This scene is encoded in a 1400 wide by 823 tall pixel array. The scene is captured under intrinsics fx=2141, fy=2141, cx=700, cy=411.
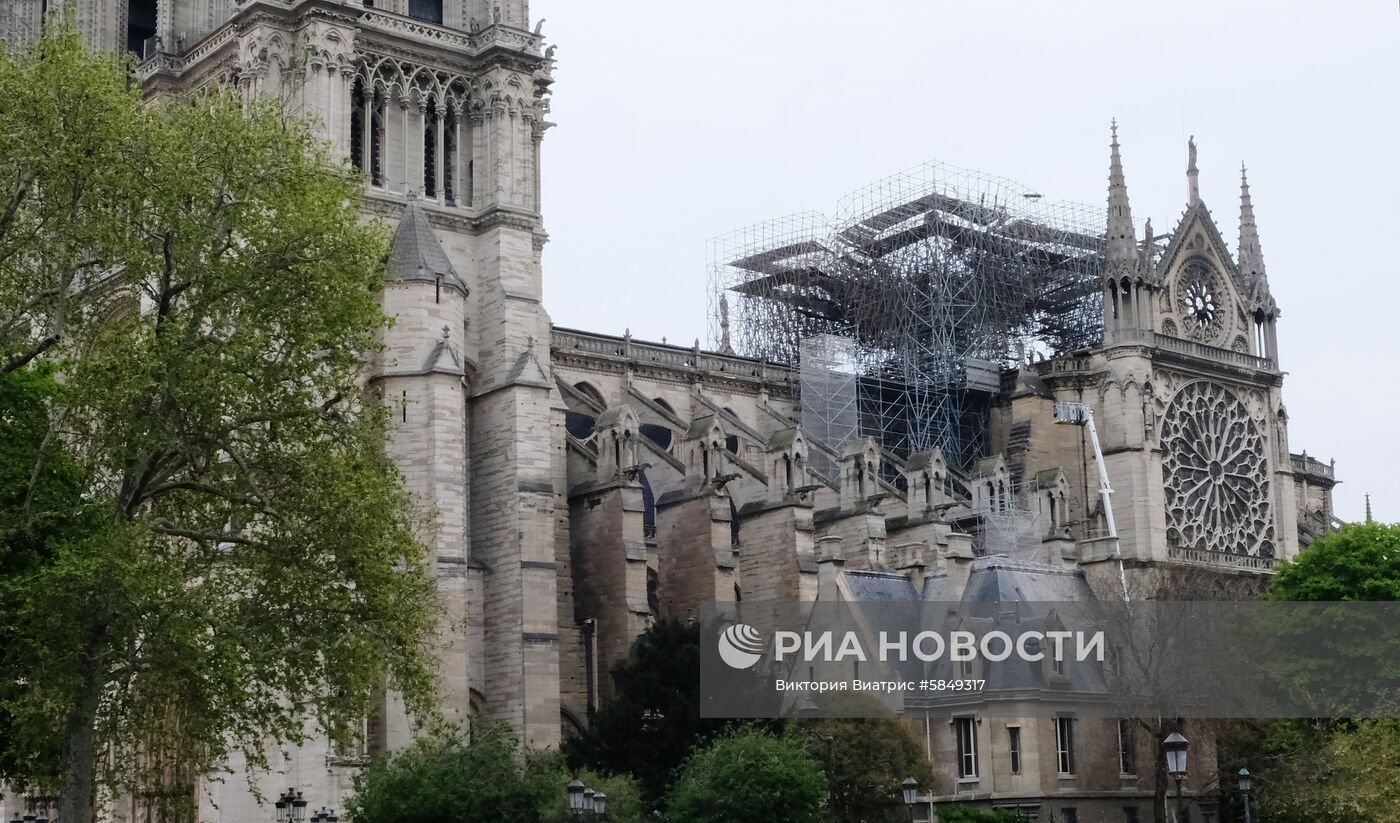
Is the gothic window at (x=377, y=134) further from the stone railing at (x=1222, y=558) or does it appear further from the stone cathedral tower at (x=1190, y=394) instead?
the stone railing at (x=1222, y=558)

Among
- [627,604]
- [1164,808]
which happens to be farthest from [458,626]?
[1164,808]

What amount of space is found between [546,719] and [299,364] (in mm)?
16951

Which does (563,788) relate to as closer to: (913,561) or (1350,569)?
(913,561)

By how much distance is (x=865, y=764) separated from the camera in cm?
4469

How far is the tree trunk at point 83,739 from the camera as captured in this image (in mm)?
30484

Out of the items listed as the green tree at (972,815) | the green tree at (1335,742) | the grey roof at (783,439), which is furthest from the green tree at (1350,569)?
the grey roof at (783,439)

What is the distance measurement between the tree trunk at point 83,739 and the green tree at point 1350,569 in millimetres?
32279

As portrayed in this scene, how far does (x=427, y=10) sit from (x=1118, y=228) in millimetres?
24449

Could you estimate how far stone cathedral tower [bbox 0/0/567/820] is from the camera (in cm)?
4712

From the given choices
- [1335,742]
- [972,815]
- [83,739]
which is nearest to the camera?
[83,739]

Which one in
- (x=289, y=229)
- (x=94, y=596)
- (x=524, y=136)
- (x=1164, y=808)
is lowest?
(x=1164, y=808)

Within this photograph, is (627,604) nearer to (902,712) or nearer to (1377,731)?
(902,712)

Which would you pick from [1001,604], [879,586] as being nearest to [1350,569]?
[1001,604]

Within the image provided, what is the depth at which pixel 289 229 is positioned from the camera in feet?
106
